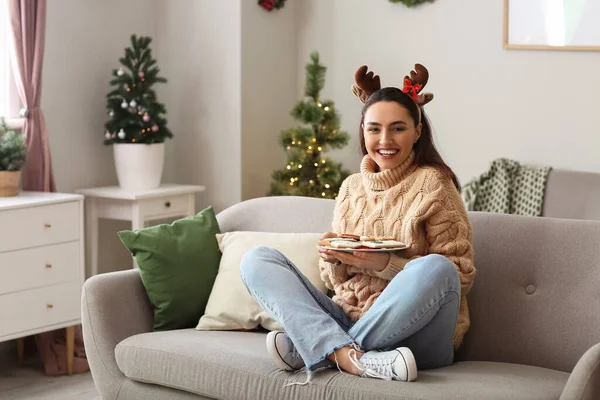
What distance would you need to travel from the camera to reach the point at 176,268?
3.02m

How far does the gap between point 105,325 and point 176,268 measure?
294mm

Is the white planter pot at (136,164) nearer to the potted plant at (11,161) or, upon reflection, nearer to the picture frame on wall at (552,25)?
the potted plant at (11,161)

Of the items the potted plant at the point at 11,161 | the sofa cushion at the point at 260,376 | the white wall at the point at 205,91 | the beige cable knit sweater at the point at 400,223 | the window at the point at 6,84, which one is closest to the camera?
the sofa cushion at the point at 260,376

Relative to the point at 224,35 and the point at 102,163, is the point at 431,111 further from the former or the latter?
the point at 102,163

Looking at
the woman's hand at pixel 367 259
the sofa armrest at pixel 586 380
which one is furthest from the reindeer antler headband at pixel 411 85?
the sofa armrest at pixel 586 380

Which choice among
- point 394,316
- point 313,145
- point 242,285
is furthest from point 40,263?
point 394,316

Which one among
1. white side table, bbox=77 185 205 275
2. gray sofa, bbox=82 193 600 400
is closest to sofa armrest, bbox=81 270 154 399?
gray sofa, bbox=82 193 600 400

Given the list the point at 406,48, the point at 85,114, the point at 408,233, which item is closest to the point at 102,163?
the point at 85,114

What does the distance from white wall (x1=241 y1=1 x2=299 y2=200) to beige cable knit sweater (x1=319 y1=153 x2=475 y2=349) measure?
1.88 metres

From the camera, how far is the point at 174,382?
8.93 feet

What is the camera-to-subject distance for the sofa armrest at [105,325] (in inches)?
113

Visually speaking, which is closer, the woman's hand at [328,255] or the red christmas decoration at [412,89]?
the woman's hand at [328,255]

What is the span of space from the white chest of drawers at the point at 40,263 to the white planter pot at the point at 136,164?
1.38ft

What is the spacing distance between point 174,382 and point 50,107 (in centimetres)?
200
